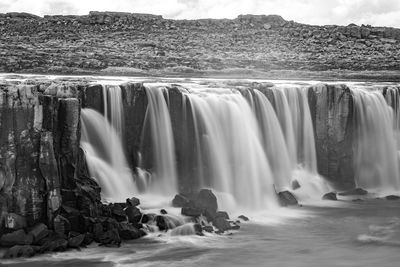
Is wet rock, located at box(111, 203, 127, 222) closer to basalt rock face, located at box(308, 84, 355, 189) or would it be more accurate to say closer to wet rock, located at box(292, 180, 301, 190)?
wet rock, located at box(292, 180, 301, 190)

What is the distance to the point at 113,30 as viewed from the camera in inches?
2714

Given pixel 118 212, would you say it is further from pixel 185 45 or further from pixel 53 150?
pixel 185 45

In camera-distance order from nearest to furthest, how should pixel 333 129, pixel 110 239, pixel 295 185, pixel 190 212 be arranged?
pixel 110 239 < pixel 190 212 < pixel 295 185 < pixel 333 129

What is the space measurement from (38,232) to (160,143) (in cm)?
816

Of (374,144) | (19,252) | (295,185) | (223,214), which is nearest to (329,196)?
(295,185)

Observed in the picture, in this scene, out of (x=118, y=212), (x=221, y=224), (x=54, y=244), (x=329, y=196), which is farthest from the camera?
(x=329, y=196)

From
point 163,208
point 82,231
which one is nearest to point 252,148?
point 163,208

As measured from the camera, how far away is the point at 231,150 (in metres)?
25.0

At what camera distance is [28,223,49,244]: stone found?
1669cm

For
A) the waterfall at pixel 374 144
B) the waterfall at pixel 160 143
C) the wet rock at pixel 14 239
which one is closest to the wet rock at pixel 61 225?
the wet rock at pixel 14 239

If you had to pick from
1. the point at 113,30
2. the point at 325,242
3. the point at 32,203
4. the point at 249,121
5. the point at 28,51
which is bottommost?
the point at 325,242

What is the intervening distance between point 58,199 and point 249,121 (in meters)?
10.8

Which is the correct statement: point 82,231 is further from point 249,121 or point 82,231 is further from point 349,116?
point 349,116

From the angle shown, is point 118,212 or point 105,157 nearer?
point 118,212
